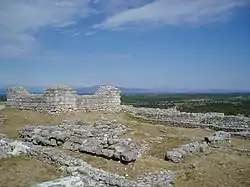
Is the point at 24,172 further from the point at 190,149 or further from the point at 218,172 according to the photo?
the point at 190,149

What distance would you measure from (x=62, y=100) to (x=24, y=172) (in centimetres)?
1629

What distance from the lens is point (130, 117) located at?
3494cm

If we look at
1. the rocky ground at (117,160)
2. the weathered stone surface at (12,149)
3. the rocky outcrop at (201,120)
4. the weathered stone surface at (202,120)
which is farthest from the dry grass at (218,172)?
the rocky outcrop at (201,120)

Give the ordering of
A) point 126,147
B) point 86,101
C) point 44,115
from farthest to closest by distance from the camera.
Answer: point 86,101 → point 44,115 → point 126,147

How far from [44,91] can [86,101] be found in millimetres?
3789

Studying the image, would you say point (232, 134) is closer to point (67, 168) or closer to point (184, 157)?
point (184, 157)

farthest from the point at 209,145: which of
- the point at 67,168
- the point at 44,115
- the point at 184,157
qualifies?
the point at 44,115

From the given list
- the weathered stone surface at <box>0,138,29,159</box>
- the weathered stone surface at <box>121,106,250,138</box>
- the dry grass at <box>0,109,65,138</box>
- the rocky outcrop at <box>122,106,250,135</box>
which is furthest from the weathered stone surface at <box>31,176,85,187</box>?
the rocky outcrop at <box>122,106,250,135</box>

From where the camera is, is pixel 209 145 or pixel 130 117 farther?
pixel 130 117

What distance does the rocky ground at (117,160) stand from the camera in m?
14.9

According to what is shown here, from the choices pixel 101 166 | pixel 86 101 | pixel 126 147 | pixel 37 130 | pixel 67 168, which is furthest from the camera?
pixel 86 101

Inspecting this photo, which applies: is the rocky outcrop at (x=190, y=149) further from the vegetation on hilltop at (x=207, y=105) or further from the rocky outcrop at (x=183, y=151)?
the vegetation on hilltop at (x=207, y=105)

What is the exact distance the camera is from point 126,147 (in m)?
18.2

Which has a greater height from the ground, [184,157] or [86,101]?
[86,101]
